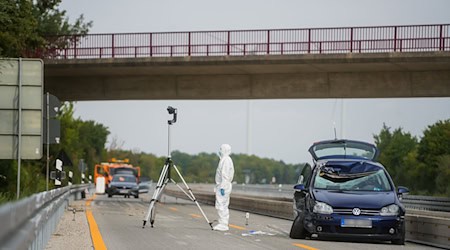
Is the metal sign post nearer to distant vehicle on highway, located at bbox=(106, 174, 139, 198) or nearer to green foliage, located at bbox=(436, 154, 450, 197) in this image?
distant vehicle on highway, located at bbox=(106, 174, 139, 198)

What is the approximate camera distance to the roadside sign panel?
18562mm

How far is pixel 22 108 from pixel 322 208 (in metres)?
6.26

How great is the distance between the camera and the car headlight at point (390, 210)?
17.0 m

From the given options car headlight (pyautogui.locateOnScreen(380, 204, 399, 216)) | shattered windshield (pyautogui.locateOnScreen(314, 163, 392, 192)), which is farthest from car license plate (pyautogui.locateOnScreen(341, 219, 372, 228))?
shattered windshield (pyautogui.locateOnScreen(314, 163, 392, 192))

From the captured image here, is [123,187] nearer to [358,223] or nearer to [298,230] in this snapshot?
[298,230]

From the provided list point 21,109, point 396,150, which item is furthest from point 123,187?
point 396,150

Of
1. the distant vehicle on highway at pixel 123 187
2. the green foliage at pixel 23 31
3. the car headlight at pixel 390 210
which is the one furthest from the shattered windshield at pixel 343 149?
the distant vehicle on highway at pixel 123 187

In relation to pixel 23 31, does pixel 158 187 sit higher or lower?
lower

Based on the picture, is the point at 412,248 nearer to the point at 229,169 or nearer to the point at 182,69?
the point at 229,169

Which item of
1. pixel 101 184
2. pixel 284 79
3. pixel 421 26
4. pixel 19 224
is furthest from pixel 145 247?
pixel 101 184

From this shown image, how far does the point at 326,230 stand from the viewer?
17.1m

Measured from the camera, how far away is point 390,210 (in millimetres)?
17078

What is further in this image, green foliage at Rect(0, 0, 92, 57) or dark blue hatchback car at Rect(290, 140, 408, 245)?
green foliage at Rect(0, 0, 92, 57)

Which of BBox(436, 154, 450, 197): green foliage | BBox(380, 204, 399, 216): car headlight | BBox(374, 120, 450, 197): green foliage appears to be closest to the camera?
BBox(380, 204, 399, 216): car headlight
